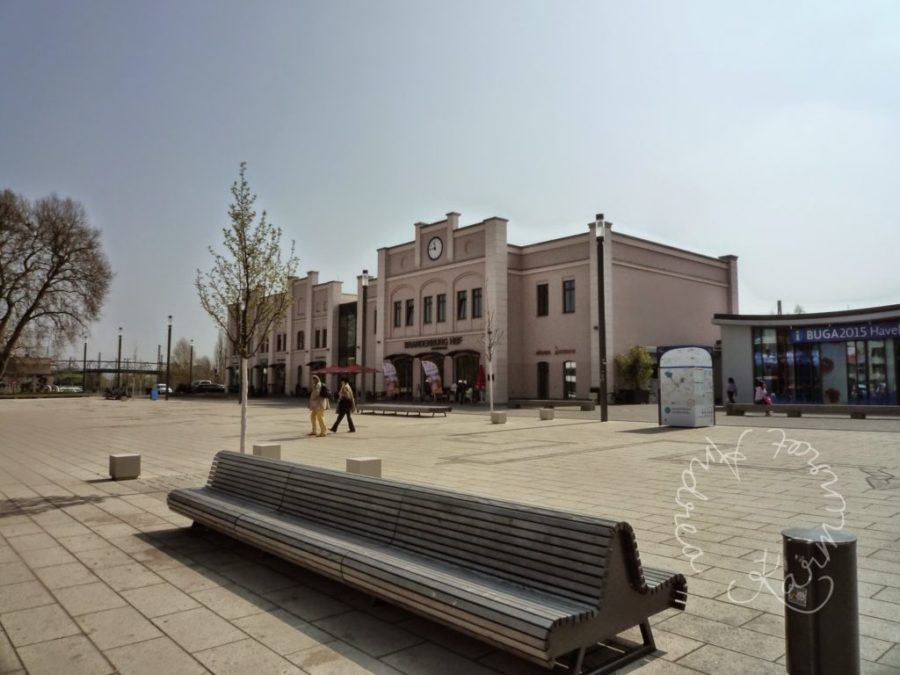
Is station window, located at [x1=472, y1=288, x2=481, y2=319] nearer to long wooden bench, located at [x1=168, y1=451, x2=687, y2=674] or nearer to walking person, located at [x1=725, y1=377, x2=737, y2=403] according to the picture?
walking person, located at [x1=725, y1=377, x2=737, y2=403]

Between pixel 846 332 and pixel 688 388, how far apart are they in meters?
16.5

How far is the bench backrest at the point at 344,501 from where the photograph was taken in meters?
4.81

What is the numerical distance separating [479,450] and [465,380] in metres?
29.4

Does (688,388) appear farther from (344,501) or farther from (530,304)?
(530,304)

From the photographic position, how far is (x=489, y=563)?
12.7ft

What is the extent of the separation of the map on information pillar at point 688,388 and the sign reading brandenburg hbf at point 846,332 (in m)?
15.3

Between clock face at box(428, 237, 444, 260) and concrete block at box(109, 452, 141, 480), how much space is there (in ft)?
122

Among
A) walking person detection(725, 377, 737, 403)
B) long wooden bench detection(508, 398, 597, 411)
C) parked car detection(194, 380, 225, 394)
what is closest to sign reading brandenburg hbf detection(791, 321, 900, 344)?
walking person detection(725, 377, 737, 403)

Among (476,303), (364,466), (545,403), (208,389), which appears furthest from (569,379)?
(208,389)

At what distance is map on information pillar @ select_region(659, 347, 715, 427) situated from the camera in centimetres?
1980

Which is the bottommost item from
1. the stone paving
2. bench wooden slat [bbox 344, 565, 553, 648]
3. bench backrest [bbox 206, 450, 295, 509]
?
the stone paving

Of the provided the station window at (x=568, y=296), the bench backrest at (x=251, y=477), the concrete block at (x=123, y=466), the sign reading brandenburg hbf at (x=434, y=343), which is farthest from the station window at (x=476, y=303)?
the bench backrest at (x=251, y=477)

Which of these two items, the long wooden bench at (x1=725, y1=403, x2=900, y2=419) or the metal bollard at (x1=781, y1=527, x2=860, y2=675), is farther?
the long wooden bench at (x1=725, y1=403, x2=900, y2=419)

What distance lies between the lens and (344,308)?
58.7 m
